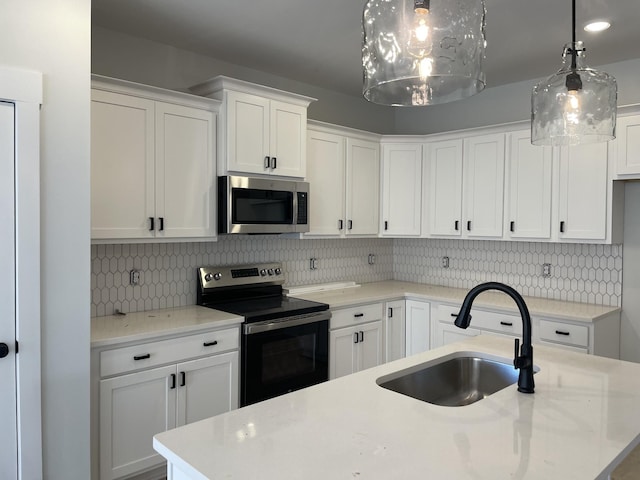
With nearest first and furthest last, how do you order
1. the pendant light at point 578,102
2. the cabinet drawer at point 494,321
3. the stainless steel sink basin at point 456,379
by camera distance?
the pendant light at point 578,102, the stainless steel sink basin at point 456,379, the cabinet drawer at point 494,321

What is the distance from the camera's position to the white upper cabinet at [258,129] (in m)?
3.28

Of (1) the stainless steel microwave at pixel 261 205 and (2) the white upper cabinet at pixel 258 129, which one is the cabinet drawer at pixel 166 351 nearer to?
(1) the stainless steel microwave at pixel 261 205

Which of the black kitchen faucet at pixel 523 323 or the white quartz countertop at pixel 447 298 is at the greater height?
the black kitchen faucet at pixel 523 323

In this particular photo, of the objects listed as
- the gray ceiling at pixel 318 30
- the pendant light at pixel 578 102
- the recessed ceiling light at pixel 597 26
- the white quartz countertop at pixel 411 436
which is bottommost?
the white quartz countertop at pixel 411 436

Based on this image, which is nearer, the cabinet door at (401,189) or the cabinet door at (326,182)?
the cabinet door at (326,182)

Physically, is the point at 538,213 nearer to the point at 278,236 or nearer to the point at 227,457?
the point at 278,236

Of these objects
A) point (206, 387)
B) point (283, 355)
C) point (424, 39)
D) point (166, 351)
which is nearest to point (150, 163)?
point (166, 351)

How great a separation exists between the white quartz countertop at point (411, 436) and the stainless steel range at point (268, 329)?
1.38m

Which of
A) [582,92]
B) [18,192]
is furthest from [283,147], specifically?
[582,92]

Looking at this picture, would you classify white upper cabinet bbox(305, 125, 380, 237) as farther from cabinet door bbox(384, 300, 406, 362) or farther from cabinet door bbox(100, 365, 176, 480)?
cabinet door bbox(100, 365, 176, 480)

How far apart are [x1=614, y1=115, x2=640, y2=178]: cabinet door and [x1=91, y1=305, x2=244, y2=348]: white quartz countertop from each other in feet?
9.12

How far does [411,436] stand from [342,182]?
118 inches

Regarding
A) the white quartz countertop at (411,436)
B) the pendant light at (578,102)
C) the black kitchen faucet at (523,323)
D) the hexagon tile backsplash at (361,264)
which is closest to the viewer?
the white quartz countertop at (411,436)

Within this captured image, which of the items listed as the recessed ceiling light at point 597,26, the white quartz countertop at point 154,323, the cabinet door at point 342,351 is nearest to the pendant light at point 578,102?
the recessed ceiling light at point 597,26
